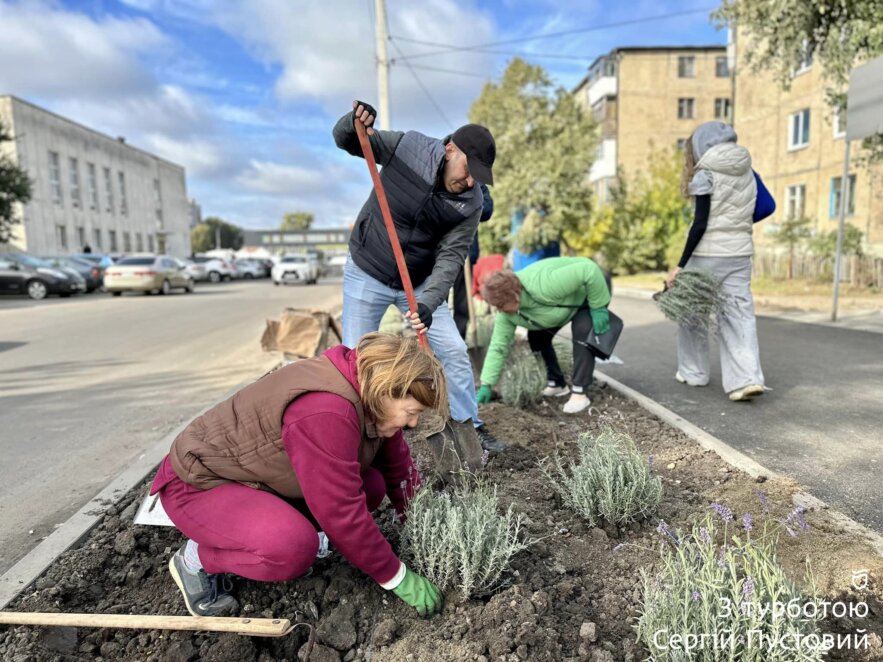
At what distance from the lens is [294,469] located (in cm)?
210

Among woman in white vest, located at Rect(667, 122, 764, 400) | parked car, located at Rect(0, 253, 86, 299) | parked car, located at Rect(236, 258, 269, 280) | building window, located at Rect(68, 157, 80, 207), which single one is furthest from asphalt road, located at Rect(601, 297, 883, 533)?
building window, located at Rect(68, 157, 80, 207)

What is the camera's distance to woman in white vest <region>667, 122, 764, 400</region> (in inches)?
192

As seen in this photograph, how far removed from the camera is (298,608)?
2318 millimetres

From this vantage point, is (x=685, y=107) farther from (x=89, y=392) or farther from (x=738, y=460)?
(x=738, y=460)

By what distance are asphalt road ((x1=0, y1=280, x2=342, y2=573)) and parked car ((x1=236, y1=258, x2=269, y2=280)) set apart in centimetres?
2789

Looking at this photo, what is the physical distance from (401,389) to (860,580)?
1.72 m

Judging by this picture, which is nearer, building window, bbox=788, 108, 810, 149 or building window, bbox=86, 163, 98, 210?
building window, bbox=788, 108, 810, 149

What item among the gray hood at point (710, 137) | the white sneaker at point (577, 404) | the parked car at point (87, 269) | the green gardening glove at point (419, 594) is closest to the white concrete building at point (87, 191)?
the parked car at point (87, 269)

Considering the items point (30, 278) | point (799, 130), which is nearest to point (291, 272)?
point (30, 278)

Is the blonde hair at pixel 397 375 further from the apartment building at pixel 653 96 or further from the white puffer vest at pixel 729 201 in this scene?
the apartment building at pixel 653 96

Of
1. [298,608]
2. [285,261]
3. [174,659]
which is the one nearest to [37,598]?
[174,659]

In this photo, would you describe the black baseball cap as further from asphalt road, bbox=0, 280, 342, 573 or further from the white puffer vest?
Result: asphalt road, bbox=0, 280, 342, 573

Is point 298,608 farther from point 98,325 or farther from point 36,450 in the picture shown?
point 98,325

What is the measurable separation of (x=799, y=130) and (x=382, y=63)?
18.4m
